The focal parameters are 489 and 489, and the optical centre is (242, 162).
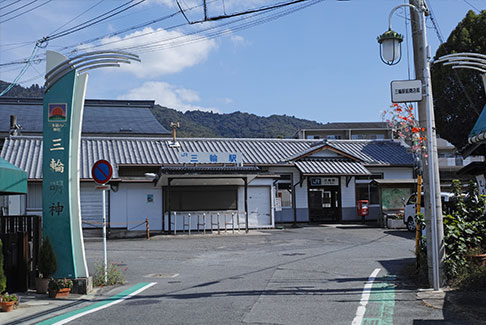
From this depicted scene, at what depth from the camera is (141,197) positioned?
2588cm

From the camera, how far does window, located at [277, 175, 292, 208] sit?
1137 inches

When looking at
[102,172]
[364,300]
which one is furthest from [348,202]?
[364,300]

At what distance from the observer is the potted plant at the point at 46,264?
9523 mm

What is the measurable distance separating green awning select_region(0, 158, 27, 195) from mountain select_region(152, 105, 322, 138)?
8736cm

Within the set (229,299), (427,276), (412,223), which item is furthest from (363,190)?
(229,299)

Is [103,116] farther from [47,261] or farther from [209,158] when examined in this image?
[47,261]

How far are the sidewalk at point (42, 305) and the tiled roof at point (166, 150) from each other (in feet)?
54.8

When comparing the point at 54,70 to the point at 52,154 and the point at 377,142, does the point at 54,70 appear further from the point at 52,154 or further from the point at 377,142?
the point at 377,142

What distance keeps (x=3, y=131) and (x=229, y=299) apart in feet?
124

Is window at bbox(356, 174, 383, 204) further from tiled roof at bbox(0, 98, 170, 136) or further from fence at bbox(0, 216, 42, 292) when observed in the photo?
fence at bbox(0, 216, 42, 292)

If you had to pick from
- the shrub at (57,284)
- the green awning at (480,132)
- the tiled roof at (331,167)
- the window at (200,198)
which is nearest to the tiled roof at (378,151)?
the tiled roof at (331,167)

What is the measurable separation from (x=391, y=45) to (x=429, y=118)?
1.61 meters

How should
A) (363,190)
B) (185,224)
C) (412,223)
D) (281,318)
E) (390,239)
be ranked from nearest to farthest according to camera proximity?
(281,318)
(390,239)
(412,223)
(185,224)
(363,190)

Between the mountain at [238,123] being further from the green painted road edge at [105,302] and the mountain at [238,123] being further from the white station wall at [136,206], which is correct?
the green painted road edge at [105,302]
